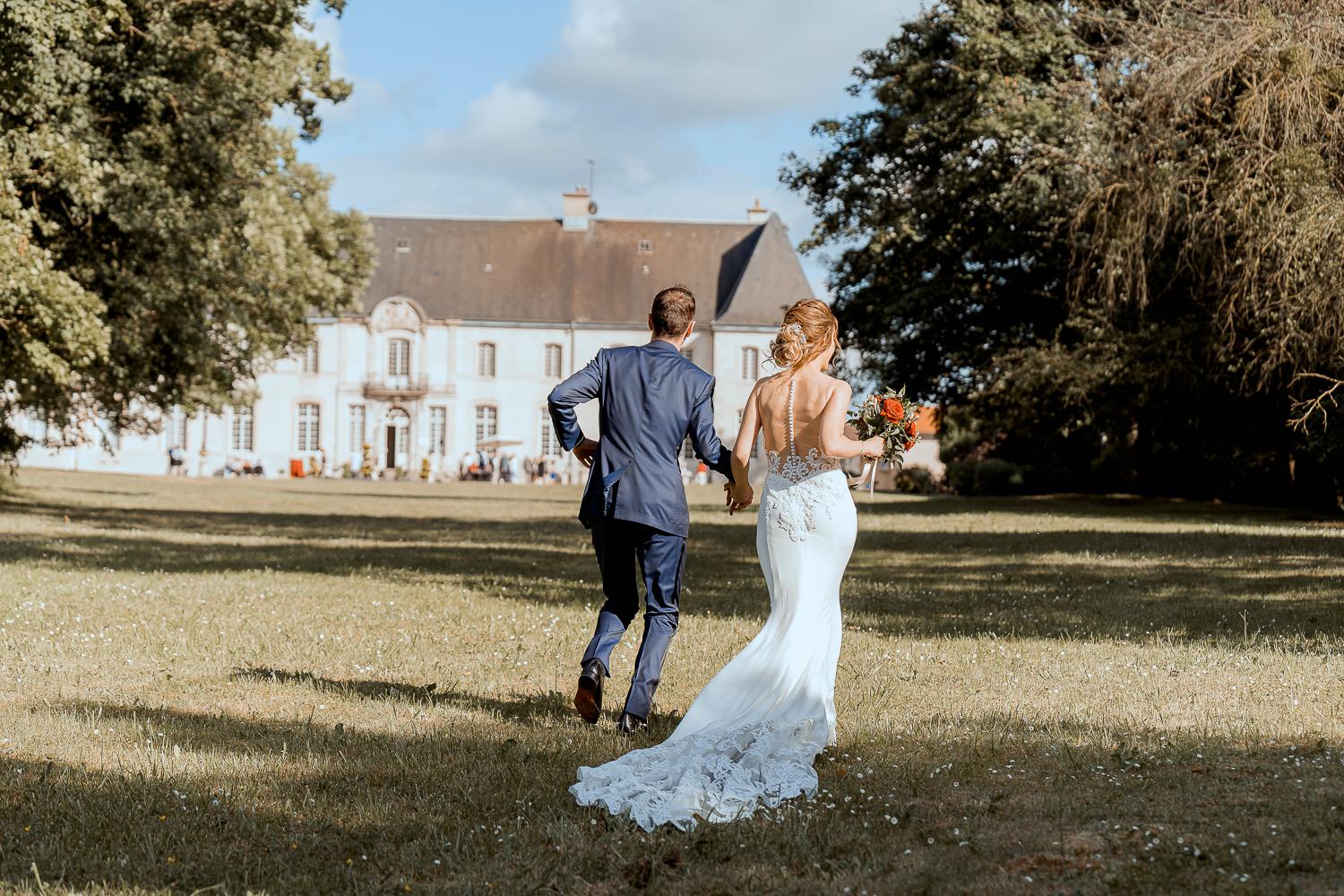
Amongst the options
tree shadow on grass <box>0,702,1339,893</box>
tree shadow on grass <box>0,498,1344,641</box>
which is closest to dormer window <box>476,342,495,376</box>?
tree shadow on grass <box>0,498,1344,641</box>

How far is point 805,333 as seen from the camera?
537 centimetres

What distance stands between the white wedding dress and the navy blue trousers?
42 centimetres

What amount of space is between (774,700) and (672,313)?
5.73 ft

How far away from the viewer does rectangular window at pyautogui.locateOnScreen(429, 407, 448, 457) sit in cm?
5884

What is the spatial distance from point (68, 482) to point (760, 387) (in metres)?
37.7

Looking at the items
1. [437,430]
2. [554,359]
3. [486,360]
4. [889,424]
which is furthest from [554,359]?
[889,424]

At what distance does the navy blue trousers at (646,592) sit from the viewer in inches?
216

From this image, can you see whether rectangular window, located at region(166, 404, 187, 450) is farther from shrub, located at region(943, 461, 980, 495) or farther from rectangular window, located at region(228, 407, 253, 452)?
shrub, located at region(943, 461, 980, 495)

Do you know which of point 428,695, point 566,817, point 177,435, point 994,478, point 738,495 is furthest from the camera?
point 177,435

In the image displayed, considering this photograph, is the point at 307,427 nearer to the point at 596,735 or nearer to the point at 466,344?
the point at 466,344

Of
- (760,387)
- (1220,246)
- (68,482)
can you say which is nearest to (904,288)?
(1220,246)

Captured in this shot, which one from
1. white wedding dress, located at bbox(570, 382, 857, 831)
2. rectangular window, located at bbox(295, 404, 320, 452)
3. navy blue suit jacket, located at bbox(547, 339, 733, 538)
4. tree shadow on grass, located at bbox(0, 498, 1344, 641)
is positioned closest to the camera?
white wedding dress, located at bbox(570, 382, 857, 831)

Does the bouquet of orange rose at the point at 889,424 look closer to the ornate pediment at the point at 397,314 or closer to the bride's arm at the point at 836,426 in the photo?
the bride's arm at the point at 836,426

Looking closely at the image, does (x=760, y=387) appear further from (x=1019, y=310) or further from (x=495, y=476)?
(x=495, y=476)
